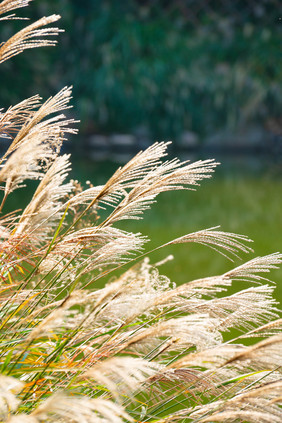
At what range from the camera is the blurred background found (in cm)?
1230

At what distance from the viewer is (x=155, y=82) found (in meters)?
12.3

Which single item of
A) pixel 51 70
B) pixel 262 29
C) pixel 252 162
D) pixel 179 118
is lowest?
pixel 252 162

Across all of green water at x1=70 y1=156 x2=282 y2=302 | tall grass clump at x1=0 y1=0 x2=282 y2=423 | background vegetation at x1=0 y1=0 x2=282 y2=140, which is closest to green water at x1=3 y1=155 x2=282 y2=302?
green water at x1=70 y1=156 x2=282 y2=302

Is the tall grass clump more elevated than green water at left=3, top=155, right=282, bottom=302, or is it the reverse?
the tall grass clump

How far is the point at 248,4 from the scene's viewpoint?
15578mm

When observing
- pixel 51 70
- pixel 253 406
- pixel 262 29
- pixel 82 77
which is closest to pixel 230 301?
pixel 253 406

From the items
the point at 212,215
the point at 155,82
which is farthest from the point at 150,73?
the point at 212,215

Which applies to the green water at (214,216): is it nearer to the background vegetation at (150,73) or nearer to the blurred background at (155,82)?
the blurred background at (155,82)

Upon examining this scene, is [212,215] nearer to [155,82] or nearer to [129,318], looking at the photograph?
[129,318]

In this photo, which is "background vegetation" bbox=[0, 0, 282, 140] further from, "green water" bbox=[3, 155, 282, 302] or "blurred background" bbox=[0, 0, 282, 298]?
"green water" bbox=[3, 155, 282, 302]

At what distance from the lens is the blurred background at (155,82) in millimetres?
12305

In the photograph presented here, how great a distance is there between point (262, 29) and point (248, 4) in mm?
1822

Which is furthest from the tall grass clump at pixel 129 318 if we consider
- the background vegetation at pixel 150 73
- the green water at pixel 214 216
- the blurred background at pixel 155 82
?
the background vegetation at pixel 150 73

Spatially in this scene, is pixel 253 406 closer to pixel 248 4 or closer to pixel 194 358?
pixel 194 358
